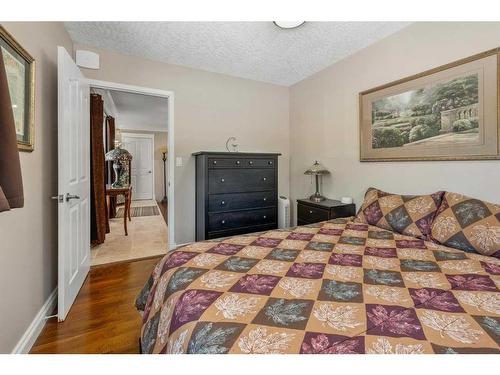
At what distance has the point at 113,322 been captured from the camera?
180 cm

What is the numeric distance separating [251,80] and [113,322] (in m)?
3.39

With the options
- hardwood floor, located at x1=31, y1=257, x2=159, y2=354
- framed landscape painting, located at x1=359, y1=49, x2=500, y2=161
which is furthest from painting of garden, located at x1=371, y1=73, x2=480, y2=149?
hardwood floor, located at x1=31, y1=257, x2=159, y2=354

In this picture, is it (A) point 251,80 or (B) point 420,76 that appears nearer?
(B) point 420,76

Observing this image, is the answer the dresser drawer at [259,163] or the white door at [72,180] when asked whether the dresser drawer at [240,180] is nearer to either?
the dresser drawer at [259,163]

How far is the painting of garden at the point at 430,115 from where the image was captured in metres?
1.89

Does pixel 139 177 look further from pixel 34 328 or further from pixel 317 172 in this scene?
pixel 34 328

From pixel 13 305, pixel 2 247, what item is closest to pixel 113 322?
pixel 13 305

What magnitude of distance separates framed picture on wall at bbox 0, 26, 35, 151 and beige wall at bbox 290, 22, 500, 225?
9.67 ft

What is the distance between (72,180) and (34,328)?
1069 mm

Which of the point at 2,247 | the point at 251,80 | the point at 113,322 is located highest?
the point at 251,80

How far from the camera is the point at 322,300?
0.95m

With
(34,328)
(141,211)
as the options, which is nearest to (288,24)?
(34,328)

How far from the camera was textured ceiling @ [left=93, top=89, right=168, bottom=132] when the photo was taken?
4.64 meters

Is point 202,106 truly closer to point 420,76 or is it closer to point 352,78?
point 352,78
